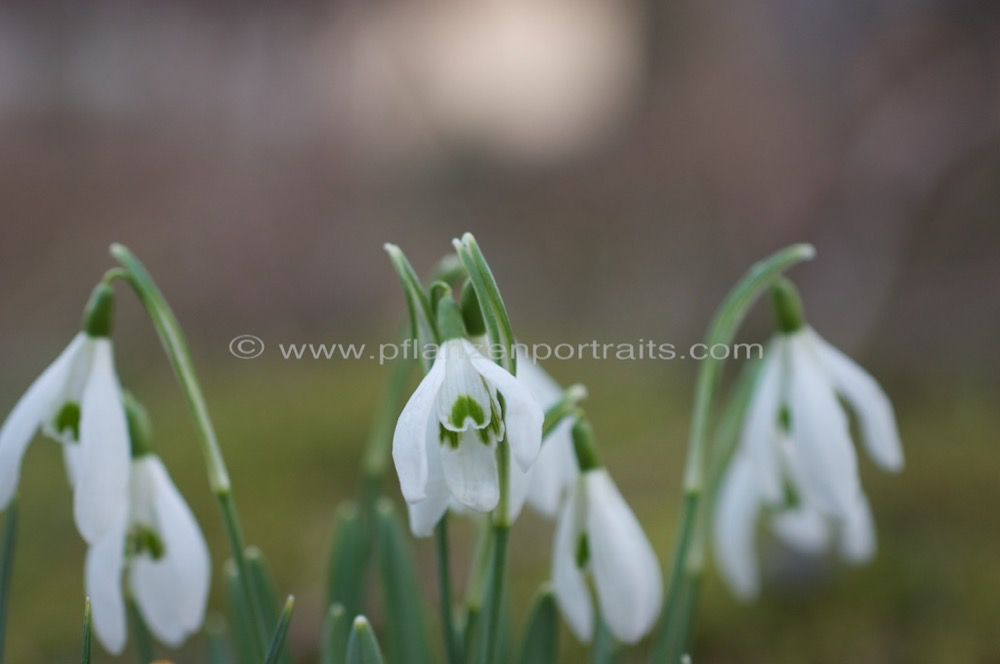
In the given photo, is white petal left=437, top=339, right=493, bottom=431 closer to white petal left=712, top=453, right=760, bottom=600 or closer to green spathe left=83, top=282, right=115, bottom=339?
green spathe left=83, top=282, right=115, bottom=339

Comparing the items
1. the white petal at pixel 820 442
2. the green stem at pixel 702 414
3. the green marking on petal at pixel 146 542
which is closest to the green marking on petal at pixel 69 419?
the green marking on petal at pixel 146 542

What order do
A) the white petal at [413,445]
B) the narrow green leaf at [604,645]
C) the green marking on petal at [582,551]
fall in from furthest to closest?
the narrow green leaf at [604,645]
the green marking on petal at [582,551]
the white petal at [413,445]

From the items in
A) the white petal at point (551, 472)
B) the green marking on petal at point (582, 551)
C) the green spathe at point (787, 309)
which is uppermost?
the green spathe at point (787, 309)

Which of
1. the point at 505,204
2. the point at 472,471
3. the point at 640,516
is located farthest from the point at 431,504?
the point at 505,204

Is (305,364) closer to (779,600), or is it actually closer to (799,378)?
(779,600)

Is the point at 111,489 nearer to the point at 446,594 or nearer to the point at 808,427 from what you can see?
the point at 446,594

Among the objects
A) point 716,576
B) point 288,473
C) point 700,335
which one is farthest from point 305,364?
point 716,576

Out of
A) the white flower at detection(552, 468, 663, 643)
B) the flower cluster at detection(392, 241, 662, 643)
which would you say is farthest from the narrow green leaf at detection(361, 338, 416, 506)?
the white flower at detection(552, 468, 663, 643)

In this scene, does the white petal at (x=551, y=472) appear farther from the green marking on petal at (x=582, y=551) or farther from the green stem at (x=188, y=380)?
the green stem at (x=188, y=380)
